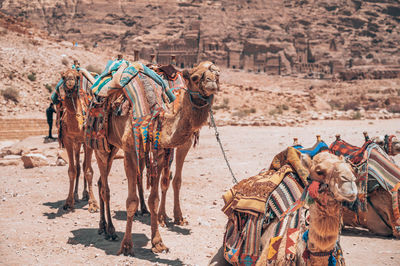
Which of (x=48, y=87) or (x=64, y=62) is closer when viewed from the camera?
(x=48, y=87)

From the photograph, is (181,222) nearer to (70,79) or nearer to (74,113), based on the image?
(74,113)

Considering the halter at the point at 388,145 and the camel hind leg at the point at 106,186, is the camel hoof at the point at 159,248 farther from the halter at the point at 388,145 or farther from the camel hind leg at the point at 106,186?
the halter at the point at 388,145

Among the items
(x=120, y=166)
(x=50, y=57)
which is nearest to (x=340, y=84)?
(x=50, y=57)

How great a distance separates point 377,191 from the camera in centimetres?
558

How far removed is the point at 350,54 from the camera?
99688mm

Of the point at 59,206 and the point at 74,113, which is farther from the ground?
the point at 74,113

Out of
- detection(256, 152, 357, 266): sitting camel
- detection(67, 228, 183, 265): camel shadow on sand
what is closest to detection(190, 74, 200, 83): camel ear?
detection(256, 152, 357, 266): sitting camel

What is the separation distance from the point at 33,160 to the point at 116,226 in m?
5.33

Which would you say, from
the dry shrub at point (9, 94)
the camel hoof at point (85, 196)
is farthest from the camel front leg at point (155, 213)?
the dry shrub at point (9, 94)

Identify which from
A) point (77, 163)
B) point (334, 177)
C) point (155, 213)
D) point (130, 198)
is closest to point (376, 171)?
point (155, 213)

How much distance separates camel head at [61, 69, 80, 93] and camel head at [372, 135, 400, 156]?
4780 mm

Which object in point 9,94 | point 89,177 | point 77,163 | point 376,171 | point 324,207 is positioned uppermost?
point 324,207

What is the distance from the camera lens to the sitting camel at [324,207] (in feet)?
8.28

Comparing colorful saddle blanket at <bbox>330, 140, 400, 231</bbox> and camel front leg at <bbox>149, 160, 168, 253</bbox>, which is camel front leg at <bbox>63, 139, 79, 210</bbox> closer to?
camel front leg at <bbox>149, 160, 168, 253</bbox>
